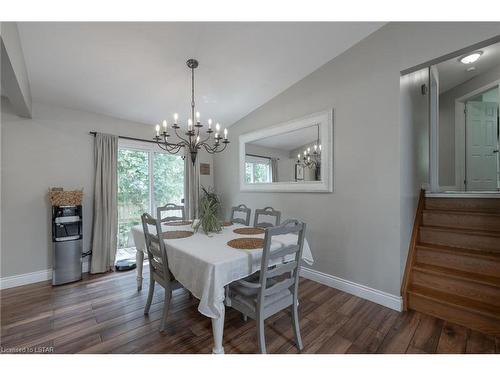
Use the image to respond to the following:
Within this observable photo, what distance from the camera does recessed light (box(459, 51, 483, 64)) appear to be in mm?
2716

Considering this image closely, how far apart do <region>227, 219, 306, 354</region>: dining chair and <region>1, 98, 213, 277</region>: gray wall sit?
109 inches

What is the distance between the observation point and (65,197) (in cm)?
271

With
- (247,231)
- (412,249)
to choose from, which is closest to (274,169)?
(247,231)

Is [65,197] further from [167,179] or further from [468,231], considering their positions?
[468,231]

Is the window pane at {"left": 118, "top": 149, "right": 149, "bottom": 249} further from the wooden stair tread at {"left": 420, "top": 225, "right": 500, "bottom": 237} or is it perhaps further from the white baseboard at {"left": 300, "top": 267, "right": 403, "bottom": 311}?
the wooden stair tread at {"left": 420, "top": 225, "right": 500, "bottom": 237}

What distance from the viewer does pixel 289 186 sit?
310 cm

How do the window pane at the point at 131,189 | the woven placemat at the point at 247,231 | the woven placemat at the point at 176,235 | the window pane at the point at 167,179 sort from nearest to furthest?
the woven placemat at the point at 176,235
the woven placemat at the point at 247,231
the window pane at the point at 131,189
the window pane at the point at 167,179

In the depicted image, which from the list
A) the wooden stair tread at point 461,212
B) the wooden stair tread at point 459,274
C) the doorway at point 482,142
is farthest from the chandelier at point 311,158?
the doorway at point 482,142

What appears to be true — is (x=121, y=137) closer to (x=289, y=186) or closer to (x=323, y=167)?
(x=289, y=186)

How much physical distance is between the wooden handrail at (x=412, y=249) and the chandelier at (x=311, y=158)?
52.4 inches

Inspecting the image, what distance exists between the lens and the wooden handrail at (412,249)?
6.89ft

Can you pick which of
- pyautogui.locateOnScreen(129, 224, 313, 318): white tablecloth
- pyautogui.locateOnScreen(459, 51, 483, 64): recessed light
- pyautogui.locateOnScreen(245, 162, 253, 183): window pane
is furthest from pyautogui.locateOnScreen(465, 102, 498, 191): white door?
pyautogui.locateOnScreen(129, 224, 313, 318): white tablecloth

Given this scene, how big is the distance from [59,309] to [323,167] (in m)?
3.26

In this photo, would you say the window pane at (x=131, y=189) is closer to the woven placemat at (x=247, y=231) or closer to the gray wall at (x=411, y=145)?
the woven placemat at (x=247, y=231)
